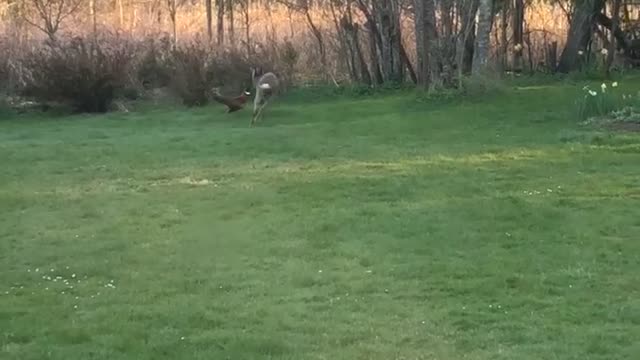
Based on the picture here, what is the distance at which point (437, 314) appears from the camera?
20.6 ft

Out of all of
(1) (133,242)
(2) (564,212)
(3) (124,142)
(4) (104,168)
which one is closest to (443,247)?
(2) (564,212)

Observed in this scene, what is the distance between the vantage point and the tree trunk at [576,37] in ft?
78.8

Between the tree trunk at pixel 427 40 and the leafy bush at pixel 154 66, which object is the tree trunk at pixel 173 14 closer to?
the leafy bush at pixel 154 66

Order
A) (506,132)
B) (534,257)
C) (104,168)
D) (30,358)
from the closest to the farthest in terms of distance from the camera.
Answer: (30,358), (534,257), (104,168), (506,132)

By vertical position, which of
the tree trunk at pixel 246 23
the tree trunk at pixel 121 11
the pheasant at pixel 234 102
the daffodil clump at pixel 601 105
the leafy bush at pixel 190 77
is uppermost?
the tree trunk at pixel 121 11

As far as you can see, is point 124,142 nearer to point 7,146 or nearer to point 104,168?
point 7,146

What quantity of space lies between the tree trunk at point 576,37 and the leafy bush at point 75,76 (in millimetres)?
9615

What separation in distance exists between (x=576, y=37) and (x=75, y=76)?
35.7 ft

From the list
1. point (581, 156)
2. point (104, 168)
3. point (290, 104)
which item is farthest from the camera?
point (290, 104)

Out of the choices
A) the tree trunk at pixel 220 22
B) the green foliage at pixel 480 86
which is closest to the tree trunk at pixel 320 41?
the tree trunk at pixel 220 22

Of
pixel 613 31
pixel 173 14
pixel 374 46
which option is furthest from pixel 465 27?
pixel 173 14

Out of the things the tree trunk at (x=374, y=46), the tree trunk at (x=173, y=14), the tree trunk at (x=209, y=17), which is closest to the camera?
the tree trunk at (x=374, y=46)

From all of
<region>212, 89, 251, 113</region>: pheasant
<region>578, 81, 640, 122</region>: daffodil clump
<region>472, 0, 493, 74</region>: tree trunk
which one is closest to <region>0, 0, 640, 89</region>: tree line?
<region>472, 0, 493, 74</region>: tree trunk

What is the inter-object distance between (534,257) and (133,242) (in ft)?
10.3
